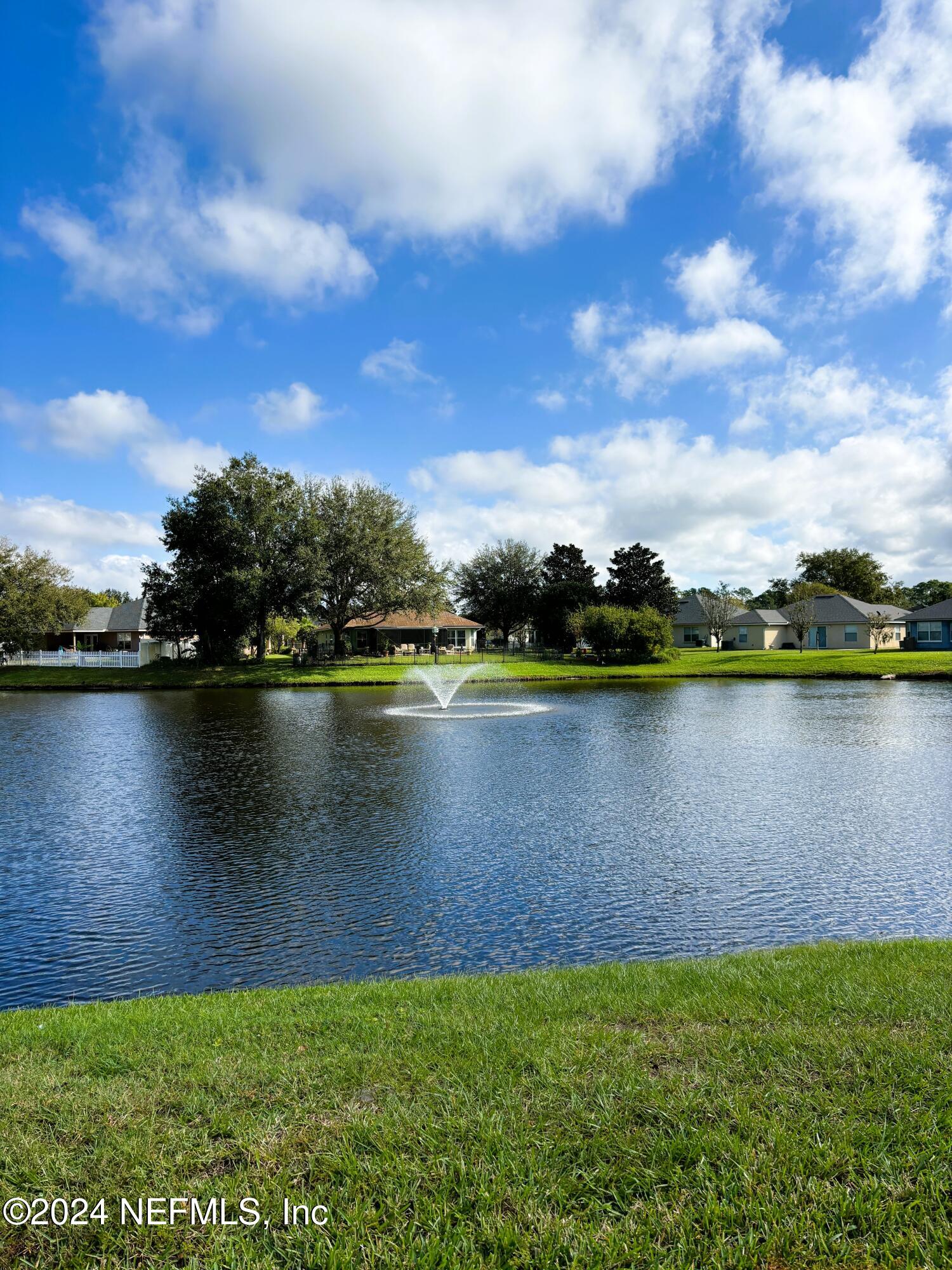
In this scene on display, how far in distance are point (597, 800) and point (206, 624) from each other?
47624 millimetres

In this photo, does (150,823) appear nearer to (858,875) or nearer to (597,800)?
(597,800)

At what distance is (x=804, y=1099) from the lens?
13.3 ft

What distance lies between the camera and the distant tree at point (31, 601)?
62.9 m

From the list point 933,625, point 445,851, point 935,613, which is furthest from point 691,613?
point 445,851

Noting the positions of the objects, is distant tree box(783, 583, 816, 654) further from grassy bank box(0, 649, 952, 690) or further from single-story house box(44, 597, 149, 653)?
single-story house box(44, 597, 149, 653)

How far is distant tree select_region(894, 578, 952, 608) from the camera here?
118 meters

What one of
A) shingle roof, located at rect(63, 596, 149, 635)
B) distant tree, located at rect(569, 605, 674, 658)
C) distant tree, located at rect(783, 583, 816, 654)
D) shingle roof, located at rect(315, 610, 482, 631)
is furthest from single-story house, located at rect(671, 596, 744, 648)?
shingle roof, located at rect(63, 596, 149, 635)

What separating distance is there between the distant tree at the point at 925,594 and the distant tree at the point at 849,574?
7368 millimetres

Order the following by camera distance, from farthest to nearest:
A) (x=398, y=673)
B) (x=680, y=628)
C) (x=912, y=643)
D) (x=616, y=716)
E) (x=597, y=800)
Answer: (x=680, y=628) → (x=912, y=643) → (x=398, y=673) → (x=616, y=716) → (x=597, y=800)

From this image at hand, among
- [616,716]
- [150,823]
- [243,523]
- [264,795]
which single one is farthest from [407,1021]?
[243,523]

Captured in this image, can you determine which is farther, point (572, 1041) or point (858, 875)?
point (858, 875)

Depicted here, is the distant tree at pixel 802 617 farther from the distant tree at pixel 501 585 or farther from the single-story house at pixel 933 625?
the distant tree at pixel 501 585

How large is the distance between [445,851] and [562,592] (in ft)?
227

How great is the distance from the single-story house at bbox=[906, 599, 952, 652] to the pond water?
53672mm
